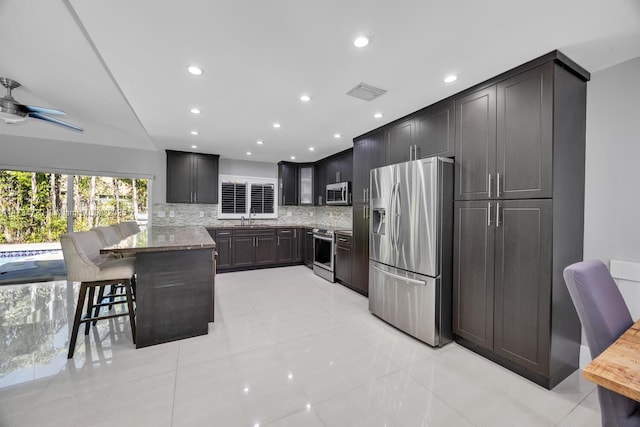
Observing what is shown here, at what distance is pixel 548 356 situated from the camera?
183 centimetres

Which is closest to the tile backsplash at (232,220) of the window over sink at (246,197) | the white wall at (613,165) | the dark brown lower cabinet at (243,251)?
the window over sink at (246,197)

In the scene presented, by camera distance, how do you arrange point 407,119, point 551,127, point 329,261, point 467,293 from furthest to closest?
point 329,261, point 407,119, point 467,293, point 551,127

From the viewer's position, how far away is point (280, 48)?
1.82 metres

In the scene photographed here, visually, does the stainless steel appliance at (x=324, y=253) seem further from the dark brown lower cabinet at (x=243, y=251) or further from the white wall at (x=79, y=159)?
the white wall at (x=79, y=159)

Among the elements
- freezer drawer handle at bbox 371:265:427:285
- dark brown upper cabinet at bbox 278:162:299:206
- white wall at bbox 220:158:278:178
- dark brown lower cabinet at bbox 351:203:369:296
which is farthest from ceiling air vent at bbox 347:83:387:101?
white wall at bbox 220:158:278:178

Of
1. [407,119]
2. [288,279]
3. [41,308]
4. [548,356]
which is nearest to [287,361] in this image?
[548,356]

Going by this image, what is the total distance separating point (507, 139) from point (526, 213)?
0.62 m

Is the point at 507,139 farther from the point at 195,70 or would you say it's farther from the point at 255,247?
the point at 255,247

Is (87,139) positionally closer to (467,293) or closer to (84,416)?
(84,416)

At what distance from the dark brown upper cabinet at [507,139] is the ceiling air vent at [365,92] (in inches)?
30.8

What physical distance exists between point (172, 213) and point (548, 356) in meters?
5.84

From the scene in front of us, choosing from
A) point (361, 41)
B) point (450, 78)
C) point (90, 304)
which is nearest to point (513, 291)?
point (450, 78)

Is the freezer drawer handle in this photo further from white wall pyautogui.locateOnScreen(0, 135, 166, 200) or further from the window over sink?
white wall pyautogui.locateOnScreen(0, 135, 166, 200)

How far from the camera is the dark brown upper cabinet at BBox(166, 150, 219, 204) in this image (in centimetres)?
497
